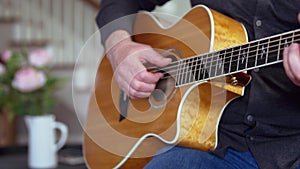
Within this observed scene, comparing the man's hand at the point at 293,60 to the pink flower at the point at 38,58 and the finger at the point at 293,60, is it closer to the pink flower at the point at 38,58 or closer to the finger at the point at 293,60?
the finger at the point at 293,60

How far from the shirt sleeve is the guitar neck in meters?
0.23

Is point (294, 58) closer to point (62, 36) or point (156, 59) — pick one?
point (156, 59)

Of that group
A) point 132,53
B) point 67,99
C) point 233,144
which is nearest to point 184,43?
point 132,53

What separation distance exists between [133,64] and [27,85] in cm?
74

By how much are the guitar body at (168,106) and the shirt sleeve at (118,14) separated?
0.11 ft

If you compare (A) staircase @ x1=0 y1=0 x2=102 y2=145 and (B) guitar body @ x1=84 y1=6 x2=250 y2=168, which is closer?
(B) guitar body @ x1=84 y1=6 x2=250 y2=168

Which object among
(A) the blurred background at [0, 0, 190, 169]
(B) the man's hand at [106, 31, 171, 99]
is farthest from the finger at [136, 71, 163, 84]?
(A) the blurred background at [0, 0, 190, 169]

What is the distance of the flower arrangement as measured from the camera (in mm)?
1679

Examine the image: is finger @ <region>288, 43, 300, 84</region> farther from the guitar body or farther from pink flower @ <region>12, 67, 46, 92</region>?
pink flower @ <region>12, 67, 46, 92</region>

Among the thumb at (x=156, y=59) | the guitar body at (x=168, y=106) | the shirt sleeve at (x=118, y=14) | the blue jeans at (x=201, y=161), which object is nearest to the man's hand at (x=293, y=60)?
the guitar body at (x=168, y=106)

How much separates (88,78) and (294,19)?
2.93 metres

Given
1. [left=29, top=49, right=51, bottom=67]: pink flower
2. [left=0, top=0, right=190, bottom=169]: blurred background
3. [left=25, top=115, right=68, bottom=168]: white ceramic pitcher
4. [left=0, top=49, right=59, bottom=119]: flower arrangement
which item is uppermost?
[left=29, top=49, right=51, bottom=67]: pink flower

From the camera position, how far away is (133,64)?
1.04 m

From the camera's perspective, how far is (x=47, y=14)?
388 cm
